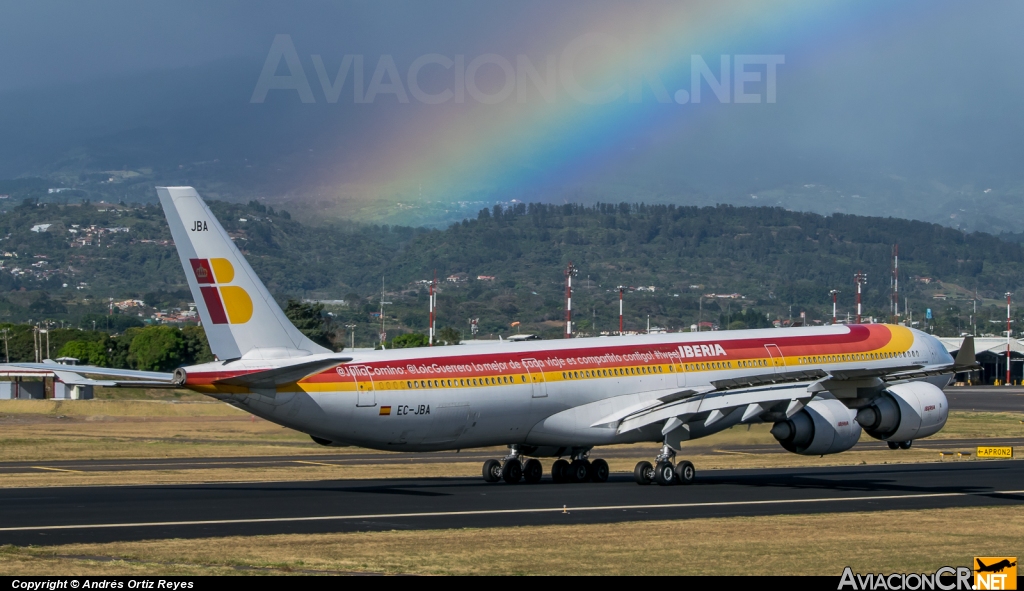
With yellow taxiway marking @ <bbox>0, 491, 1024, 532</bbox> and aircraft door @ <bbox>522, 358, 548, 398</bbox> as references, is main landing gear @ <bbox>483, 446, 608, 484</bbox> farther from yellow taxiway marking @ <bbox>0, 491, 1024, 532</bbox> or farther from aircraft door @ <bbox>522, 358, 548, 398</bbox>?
yellow taxiway marking @ <bbox>0, 491, 1024, 532</bbox>

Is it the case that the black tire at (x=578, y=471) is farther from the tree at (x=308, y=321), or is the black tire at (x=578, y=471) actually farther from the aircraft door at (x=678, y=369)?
the tree at (x=308, y=321)

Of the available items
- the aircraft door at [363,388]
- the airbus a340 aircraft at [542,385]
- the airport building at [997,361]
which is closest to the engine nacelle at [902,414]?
the airbus a340 aircraft at [542,385]

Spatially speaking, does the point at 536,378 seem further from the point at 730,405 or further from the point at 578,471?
the point at 730,405

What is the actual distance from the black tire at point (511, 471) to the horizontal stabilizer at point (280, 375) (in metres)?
9.19

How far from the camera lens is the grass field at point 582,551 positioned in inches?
869

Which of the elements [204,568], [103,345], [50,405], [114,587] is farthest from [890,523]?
[103,345]

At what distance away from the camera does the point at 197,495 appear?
36000 millimetres

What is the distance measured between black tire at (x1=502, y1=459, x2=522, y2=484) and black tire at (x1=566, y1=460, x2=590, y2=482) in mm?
1673

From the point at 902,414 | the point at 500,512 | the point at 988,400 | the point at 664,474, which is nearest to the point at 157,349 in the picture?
the point at 988,400

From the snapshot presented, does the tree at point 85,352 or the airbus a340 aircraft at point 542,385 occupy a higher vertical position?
the airbus a340 aircraft at point 542,385

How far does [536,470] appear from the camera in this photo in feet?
138

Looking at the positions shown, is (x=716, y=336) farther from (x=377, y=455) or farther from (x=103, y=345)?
(x=103, y=345)

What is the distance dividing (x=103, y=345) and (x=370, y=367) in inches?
6102

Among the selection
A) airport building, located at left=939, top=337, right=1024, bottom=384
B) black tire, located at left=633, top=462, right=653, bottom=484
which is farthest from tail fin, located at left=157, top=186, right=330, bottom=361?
airport building, located at left=939, top=337, right=1024, bottom=384
